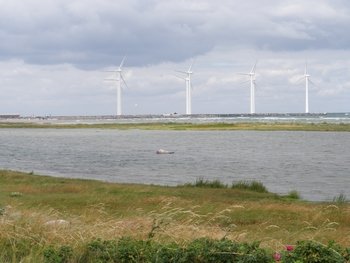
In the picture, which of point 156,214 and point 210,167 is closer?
point 156,214

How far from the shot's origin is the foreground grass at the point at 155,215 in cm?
1171

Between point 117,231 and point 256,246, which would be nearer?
point 256,246

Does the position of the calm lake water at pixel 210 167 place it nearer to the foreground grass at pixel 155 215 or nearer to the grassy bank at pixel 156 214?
the grassy bank at pixel 156 214

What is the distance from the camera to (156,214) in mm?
14562

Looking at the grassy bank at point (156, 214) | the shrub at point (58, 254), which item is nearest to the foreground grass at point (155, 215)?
the grassy bank at point (156, 214)

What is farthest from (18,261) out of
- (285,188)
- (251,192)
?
(285,188)

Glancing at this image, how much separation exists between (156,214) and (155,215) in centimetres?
6

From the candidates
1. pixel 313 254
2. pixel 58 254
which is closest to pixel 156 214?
pixel 58 254

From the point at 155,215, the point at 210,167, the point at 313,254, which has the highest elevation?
the point at 313,254

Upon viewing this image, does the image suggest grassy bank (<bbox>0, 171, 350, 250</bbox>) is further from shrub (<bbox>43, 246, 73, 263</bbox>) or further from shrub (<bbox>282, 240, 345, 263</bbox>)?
shrub (<bbox>282, 240, 345, 263</bbox>)

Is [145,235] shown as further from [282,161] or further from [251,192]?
[282,161]

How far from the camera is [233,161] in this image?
61.0 metres

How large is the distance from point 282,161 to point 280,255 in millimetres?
52683

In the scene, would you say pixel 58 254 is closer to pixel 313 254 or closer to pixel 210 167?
pixel 313 254
